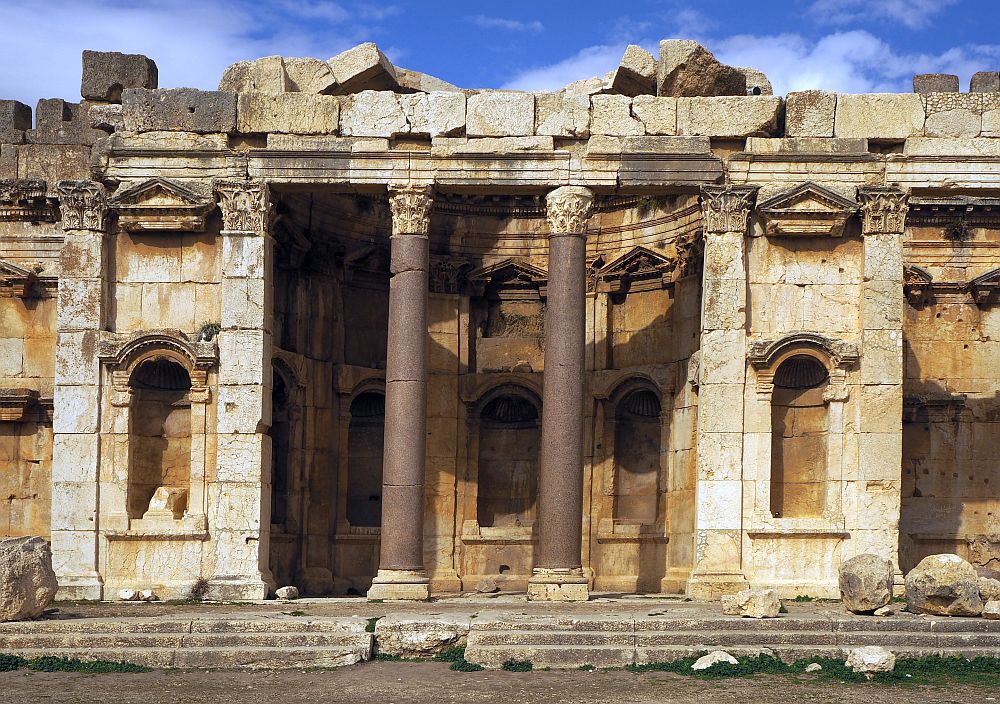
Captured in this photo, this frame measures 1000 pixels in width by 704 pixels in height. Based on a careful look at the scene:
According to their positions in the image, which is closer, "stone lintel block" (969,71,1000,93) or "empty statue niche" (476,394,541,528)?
"stone lintel block" (969,71,1000,93)

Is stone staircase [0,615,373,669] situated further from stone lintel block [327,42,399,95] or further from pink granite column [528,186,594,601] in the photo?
stone lintel block [327,42,399,95]

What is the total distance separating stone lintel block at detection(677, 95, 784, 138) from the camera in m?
24.7

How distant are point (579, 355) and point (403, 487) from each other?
12.1 ft

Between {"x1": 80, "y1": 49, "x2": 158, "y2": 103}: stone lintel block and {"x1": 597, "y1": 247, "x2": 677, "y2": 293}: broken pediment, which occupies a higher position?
{"x1": 80, "y1": 49, "x2": 158, "y2": 103}: stone lintel block

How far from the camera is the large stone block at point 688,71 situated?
25.2m

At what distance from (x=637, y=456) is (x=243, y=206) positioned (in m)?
9.90

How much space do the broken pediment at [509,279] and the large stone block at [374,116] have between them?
643 centimetres

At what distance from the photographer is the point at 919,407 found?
28.7 meters

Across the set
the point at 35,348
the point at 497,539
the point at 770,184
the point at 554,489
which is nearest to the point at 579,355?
the point at 554,489

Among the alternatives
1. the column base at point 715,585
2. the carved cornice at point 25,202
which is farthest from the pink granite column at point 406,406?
the carved cornice at point 25,202

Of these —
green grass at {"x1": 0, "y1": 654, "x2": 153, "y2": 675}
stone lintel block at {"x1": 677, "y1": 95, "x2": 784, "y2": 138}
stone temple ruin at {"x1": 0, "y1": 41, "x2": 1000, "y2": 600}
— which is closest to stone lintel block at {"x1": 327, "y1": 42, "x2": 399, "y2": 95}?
stone temple ruin at {"x1": 0, "y1": 41, "x2": 1000, "y2": 600}

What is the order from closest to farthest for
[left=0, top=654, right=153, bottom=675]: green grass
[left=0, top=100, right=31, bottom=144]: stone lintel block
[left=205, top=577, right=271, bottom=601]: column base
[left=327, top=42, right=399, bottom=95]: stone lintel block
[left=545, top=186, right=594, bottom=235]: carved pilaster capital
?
[left=0, top=654, right=153, bottom=675]: green grass → [left=205, top=577, right=271, bottom=601]: column base → [left=545, top=186, right=594, bottom=235]: carved pilaster capital → [left=327, top=42, right=399, bottom=95]: stone lintel block → [left=0, top=100, right=31, bottom=144]: stone lintel block

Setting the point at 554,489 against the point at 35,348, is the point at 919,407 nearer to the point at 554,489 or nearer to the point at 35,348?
the point at 554,489

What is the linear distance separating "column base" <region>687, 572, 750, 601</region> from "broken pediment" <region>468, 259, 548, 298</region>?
8741mm
